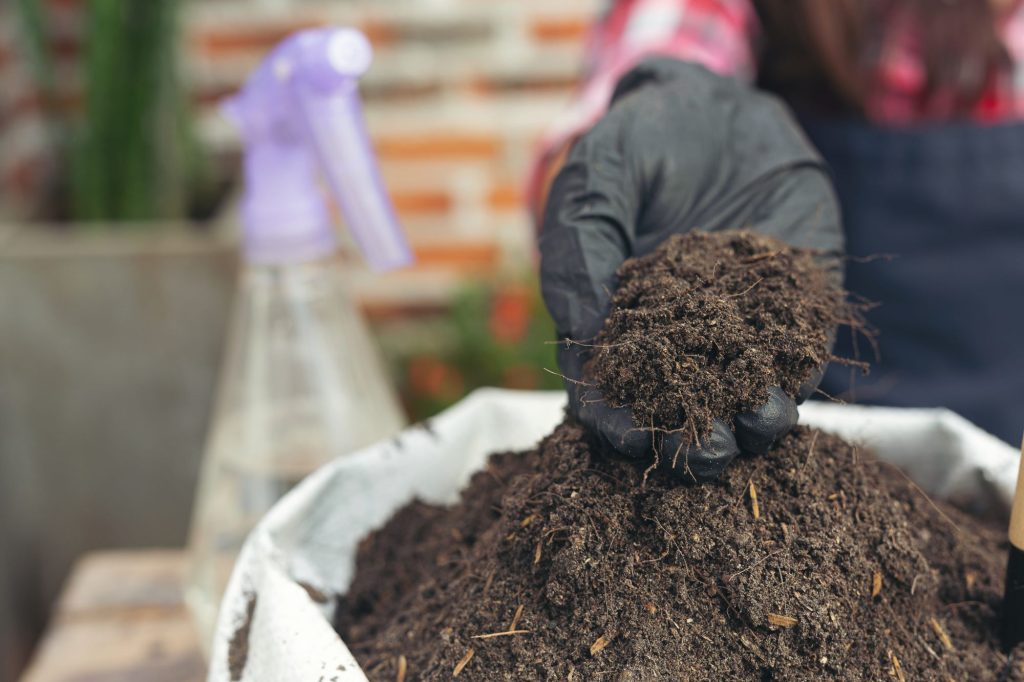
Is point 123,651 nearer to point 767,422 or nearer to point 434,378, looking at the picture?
point 767,422

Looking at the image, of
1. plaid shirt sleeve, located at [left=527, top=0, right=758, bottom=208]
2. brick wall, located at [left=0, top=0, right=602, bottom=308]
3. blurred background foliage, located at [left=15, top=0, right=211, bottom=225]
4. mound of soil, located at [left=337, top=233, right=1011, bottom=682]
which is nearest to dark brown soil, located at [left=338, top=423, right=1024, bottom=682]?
mound of soil, located at [left=337, top=233, right=1011, bottom=682]

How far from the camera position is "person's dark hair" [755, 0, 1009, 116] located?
36.2 inches

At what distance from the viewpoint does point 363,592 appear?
0.64 metres

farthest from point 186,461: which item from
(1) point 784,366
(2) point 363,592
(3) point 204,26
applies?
(1) point 784,366

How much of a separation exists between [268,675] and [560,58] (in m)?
1.45

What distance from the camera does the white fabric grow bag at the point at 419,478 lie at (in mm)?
585

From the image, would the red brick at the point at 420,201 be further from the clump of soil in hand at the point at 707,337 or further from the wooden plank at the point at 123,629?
the clump of soil in hand at the point at 707,337

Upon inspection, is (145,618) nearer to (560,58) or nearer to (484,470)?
(484,470)

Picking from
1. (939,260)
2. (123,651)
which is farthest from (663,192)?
(123,651)

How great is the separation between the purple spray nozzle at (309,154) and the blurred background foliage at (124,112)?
73cm

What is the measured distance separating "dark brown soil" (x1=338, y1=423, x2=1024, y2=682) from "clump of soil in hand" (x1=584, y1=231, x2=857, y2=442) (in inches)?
1.9

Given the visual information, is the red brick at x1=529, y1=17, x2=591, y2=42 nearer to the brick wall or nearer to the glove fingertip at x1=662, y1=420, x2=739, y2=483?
the brick wall

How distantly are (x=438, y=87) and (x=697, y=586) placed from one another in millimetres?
1427

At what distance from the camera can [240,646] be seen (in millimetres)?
583
